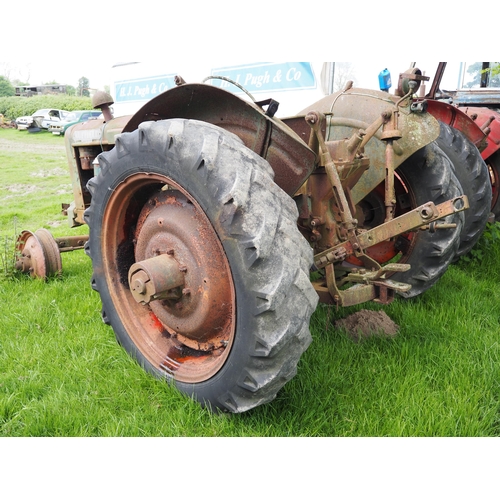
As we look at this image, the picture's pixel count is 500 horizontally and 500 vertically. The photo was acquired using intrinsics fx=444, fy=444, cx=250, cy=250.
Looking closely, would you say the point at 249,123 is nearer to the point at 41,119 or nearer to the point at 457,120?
the point at 457,120

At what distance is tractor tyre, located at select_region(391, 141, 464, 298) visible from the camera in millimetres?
2877

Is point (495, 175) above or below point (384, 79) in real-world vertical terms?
below

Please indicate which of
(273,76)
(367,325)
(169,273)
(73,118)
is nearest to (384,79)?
(367,325)

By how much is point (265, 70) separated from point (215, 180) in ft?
17.5

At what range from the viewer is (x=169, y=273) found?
78.4 inches

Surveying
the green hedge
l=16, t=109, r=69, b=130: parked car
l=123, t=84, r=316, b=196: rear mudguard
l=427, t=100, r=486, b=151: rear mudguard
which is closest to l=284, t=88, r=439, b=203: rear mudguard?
l=123, t=84, r=316, b=196: rear mudguard

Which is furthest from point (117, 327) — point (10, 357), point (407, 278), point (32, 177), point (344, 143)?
point (32, 177)

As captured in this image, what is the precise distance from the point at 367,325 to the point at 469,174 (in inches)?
69.9

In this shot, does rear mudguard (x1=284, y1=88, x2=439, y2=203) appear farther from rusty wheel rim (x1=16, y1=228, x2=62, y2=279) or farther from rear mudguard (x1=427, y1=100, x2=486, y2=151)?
rusty wheel rim (x1=16, y1=228, x2=62, y2=279)

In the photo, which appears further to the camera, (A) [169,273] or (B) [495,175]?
(B) [495,175]

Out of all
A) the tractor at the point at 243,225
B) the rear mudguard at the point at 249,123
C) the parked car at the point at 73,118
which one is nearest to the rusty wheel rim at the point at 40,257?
the tractor at the point at 243,225

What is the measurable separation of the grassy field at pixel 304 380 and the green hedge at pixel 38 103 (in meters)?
7.03

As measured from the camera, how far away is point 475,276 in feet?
13.5

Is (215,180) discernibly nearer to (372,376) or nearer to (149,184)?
(149,184)
